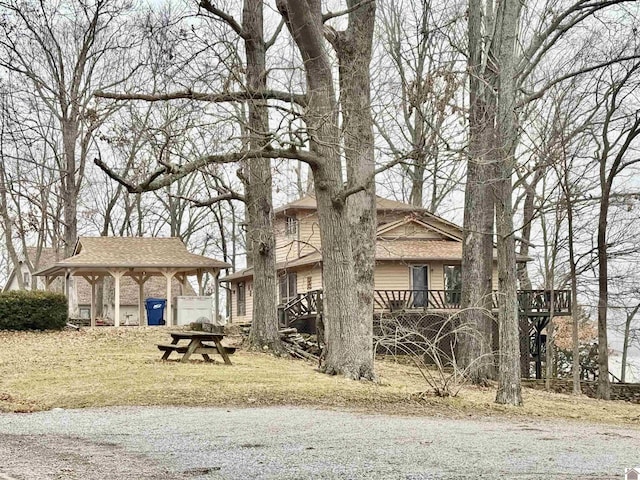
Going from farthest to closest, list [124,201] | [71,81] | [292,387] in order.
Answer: [124,201]
[71,81]
[292,387]

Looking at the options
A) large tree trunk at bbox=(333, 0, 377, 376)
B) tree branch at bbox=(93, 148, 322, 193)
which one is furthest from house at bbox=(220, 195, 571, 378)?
tree branch at bbox=(93, 148, 322, 193)

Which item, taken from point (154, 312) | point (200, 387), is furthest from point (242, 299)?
point (200, 387)

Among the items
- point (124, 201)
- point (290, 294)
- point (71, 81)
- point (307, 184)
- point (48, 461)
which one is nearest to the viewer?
point (48, 461)

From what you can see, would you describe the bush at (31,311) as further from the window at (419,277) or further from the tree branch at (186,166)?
the tree branch at (186,166)

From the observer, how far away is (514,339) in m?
16.7

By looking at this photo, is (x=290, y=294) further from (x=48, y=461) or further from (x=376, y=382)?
(x=48, y=461)

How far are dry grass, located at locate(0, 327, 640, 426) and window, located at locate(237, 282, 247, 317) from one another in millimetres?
20792

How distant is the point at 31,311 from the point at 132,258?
5509mm

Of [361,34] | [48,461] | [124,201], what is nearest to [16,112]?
[124,201]

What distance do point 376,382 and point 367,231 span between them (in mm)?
3143

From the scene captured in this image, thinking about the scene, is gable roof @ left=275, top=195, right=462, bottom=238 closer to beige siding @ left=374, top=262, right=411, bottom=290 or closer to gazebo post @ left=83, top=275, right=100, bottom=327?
beige siding @ left=374, top=262, right=411, bottom=290

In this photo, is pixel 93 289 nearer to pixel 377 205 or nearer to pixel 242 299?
A: pixel 242 299

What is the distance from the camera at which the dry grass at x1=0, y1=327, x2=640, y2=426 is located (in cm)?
1474

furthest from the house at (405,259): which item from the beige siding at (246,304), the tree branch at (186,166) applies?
the tree branch at (186,166)
